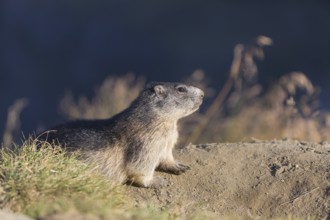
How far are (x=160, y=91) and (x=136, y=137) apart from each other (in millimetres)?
558

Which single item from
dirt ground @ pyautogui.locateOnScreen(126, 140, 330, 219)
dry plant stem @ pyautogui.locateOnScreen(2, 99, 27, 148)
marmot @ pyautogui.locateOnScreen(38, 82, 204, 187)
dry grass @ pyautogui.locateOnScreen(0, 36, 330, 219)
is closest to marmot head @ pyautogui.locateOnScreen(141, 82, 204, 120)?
marmot @ pyautogui.locateOnScreen(38, 82, 204, 187)

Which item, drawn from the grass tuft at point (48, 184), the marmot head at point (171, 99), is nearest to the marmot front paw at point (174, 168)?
the marmot head at point (171, 99)

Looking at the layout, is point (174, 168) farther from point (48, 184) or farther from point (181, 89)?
point (48, 184)

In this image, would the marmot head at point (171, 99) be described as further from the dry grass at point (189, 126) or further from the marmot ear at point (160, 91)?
the dry grass at point (189, 126)

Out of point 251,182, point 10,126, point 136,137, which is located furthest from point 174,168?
point 10,126

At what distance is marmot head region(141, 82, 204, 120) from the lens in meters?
7.90

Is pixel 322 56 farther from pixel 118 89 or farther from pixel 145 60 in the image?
pixel 118 89

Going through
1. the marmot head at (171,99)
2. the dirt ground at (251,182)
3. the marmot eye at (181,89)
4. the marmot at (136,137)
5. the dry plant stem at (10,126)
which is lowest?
the dry plant stem at (10,126)

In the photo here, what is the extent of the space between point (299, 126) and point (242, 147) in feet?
6.31

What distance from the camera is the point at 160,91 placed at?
796cm

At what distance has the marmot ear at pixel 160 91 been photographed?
26.1 feet

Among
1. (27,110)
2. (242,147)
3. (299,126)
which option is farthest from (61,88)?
(242,147)

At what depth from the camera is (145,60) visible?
15.0m

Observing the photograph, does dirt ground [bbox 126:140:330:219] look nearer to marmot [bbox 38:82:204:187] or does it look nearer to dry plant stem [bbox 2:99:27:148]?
marmot [bbox 38:82:204:187]
